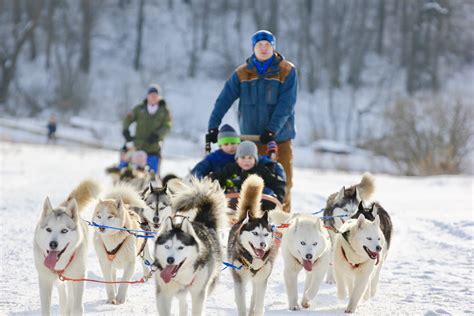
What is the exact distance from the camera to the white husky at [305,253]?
13.1ft

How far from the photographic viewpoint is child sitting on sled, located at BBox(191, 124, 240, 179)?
5.84 meters

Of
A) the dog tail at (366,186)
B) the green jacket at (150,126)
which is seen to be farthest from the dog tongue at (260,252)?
the green jacket at (150,126)

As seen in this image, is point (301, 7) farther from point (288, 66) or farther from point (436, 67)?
point (288, 66)

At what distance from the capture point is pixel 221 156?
19.5 feet

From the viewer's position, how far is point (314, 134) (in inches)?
1061

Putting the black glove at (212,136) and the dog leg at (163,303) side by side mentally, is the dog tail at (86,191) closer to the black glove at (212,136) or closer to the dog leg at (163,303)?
the dog leg at (163,303)

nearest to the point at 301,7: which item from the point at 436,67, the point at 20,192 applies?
the point at 436,67

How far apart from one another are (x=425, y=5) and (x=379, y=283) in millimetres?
28671

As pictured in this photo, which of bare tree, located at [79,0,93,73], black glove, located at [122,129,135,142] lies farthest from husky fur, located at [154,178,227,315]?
bare tree, located at [79,0,93,73]

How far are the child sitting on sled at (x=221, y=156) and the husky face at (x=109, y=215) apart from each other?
1545 mm

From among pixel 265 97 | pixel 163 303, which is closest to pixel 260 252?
pixel 163 303

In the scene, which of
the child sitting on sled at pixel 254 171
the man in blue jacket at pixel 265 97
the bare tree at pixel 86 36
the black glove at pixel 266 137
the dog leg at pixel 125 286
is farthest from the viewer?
the bare tree at pixel 86 36

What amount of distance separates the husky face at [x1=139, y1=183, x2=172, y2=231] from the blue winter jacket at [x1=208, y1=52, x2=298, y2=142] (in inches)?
45.8

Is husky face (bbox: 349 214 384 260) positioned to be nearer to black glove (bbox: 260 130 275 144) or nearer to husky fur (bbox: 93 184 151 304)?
husky fur (bbox: 93 184 151 304)
